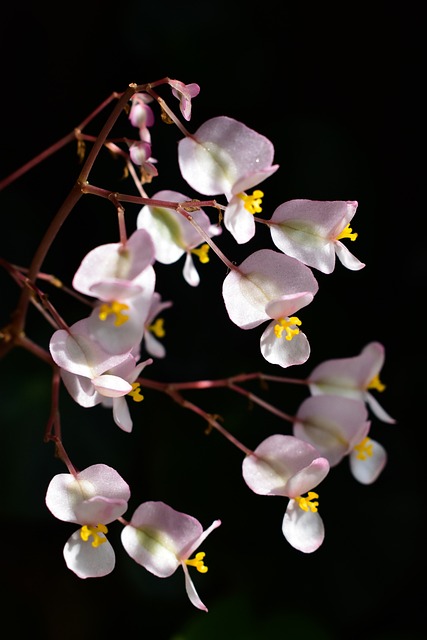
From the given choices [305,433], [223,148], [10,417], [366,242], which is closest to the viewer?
[223,148]

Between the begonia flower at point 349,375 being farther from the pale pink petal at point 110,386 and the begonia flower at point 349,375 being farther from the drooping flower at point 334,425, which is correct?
the pale pink petal at point 110,386

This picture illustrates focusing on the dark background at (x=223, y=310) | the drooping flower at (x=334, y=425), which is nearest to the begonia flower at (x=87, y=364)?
the drooping flower at (x=334, y=425)

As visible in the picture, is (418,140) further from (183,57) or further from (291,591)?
(291,591)

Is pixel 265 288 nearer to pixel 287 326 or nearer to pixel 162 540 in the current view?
pixel 287 326

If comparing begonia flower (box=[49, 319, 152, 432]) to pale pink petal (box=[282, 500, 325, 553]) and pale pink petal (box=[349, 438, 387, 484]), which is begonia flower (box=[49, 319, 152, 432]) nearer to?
pale pink petal (box=[282, 500, 325, 553])

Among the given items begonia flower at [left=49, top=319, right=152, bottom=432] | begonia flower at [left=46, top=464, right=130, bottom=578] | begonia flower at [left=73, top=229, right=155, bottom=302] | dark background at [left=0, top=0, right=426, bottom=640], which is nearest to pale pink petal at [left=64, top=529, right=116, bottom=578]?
begonia flower at [left=46, top=464, right=130, bottom=578]

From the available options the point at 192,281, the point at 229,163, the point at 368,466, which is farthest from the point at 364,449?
the point at 229,163

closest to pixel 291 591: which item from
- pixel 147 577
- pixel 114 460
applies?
pixel 147 577
